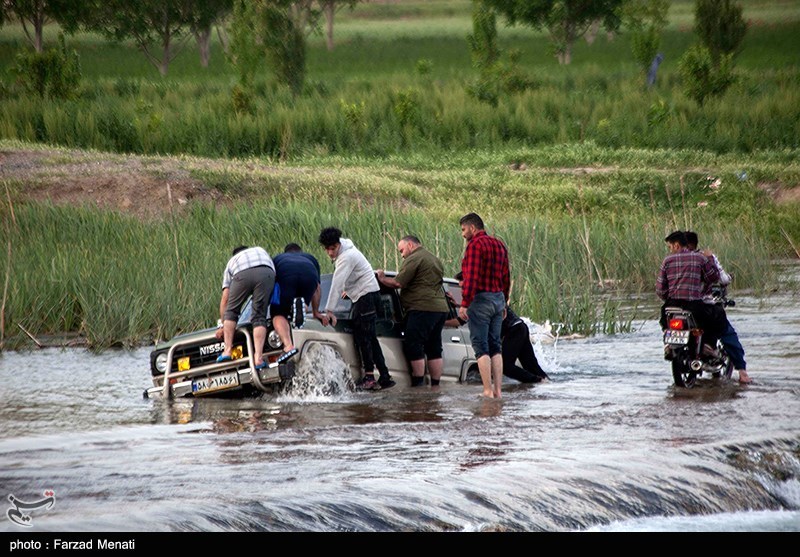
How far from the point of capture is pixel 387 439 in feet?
34.8

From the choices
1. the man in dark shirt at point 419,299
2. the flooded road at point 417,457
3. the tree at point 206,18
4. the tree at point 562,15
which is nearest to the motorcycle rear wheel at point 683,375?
the flooded road at point 417,457

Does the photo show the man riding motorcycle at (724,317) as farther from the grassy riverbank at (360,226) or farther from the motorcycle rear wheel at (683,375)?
the grassy riverbank at (360,226)

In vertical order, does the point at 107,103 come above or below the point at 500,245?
above

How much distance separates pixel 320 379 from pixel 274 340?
599 millimetres

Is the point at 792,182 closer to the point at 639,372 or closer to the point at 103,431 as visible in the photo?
the point at 639,372

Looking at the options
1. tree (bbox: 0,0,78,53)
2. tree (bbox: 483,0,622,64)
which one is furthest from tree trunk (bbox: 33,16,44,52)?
A: tree (bbox: 483,0,622,64)

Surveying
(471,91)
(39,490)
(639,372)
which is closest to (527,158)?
(471,91)

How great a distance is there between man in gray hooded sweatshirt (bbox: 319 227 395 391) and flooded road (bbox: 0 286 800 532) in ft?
0.83

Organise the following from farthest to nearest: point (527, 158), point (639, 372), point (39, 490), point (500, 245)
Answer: point (527, 158) → point (639, 372) → point (500, 245) → point (39, 490)

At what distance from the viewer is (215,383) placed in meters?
12.3

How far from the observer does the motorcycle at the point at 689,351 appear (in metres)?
12.5

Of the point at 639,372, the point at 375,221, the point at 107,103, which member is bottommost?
the point at 639,372

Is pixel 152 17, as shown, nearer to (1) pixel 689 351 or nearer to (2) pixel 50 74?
(2) pixel 50 74
